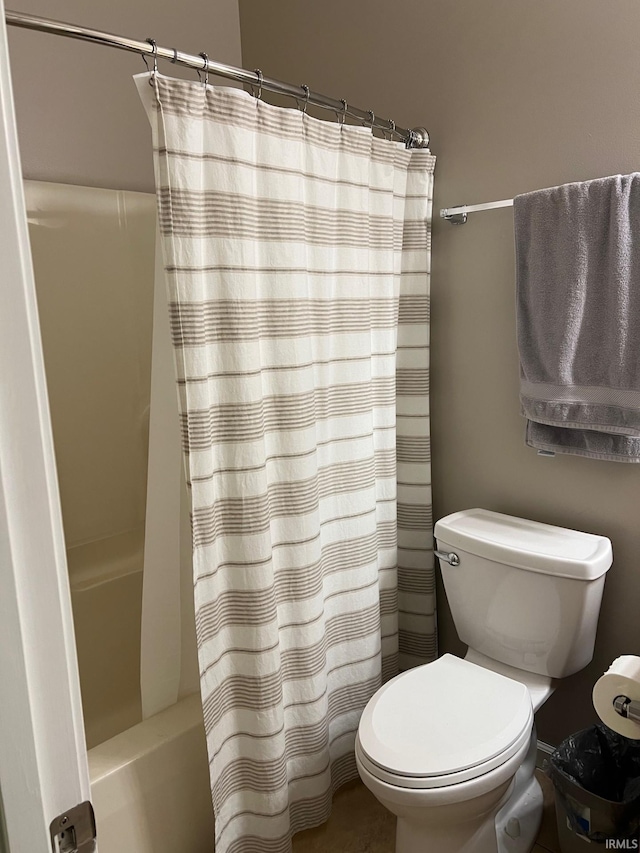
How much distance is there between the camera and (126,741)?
152cm

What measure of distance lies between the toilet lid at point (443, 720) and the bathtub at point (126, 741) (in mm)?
448

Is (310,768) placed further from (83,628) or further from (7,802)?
(7,802)

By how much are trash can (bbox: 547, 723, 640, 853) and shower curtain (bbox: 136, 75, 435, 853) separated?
0.58m

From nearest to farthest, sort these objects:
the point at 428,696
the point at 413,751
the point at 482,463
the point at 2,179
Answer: the point at 2,179 → the point at 413,751 → the point at 428,696 → the point at 482,463

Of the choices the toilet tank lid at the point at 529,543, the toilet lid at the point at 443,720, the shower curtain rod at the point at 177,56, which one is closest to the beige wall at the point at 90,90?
the shower curtain rod at the point at 177,56

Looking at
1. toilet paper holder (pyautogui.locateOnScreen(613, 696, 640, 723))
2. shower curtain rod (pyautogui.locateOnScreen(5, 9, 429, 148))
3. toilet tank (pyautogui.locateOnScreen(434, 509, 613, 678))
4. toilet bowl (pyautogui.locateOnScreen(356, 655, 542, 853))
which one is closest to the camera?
shower curtain rod (pyautogui.locateOnScreen(5, 9, 429, 148))

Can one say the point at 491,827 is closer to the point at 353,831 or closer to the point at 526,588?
the point at 353,831

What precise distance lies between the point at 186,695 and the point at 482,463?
1.09 meters

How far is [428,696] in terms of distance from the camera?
1587 mm

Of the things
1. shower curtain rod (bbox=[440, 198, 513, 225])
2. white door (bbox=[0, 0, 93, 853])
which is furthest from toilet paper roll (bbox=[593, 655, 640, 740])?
shower curtain rod (bbox=[440, 198, 513, 225])

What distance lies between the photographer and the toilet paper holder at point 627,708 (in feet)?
4.04

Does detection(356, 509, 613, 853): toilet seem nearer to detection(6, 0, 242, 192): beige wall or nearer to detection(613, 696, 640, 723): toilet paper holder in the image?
detection(613, 696, 640, 723): toilet paper holder

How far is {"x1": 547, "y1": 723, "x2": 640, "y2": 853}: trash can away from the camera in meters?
1.53

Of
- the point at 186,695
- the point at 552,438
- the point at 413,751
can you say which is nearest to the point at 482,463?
the point at 552,438
